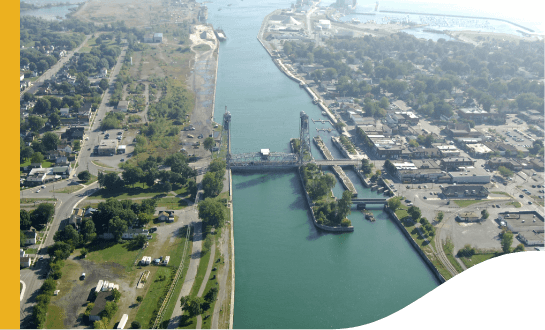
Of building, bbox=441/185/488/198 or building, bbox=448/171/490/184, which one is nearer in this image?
building, bbox=441/185/488/198

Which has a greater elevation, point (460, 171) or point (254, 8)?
point (254, 8)

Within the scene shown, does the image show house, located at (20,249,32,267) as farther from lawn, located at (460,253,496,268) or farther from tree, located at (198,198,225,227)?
lawn, located at (460,253,496,268)

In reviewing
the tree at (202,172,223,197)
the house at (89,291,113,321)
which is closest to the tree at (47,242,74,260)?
the house at (89,291,113,321)

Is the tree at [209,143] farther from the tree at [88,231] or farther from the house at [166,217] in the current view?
the tree at [88,231]

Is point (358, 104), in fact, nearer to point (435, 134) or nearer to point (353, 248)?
point (435, 134)

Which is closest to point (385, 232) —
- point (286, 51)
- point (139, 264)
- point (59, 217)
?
point (139, 264)

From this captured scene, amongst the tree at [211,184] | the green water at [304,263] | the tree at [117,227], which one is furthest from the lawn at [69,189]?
the green water at [304,263]

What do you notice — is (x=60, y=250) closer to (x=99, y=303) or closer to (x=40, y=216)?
(x=40, y=216)
